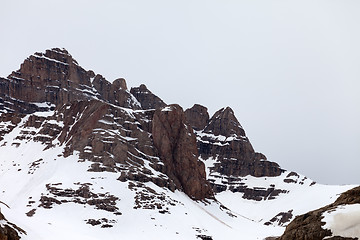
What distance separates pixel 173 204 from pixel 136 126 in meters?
46.3

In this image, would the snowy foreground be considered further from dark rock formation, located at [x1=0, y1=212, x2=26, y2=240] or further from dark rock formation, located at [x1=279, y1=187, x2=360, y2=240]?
dark rock formation, located at [x1=279, y1=187, x2=360, y2=240]

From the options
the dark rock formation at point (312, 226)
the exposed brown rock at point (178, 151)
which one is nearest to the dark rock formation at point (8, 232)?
the dark rock formation at point (312, 226)

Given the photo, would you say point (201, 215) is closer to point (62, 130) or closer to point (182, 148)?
point (182, 148)

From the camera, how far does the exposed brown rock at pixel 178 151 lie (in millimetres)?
168250

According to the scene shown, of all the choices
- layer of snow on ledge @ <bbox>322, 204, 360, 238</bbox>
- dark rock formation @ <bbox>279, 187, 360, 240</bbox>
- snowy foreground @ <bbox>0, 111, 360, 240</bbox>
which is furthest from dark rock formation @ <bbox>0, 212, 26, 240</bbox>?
snowy foreground @ <bbox>0, 111, 360, 240</bbox>

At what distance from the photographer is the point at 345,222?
60.7 feet

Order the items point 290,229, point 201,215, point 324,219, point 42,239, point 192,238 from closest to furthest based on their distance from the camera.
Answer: point 324,219 < point 290,229 < point 42,239 < point 192,238 < point 201,215

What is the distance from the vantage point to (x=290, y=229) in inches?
813

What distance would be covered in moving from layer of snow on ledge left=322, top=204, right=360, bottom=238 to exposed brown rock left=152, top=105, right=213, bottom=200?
145 metres

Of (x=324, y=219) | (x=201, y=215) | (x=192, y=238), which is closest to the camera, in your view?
(x=324, y=219)

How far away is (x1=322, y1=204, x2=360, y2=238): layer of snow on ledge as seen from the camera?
1825 centimetres

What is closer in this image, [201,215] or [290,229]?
[290,229]

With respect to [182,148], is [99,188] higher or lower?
lower

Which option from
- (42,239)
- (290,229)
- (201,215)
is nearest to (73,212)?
(201,215)
